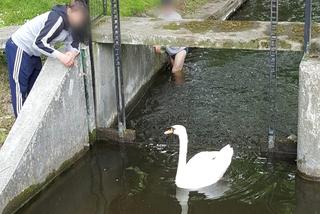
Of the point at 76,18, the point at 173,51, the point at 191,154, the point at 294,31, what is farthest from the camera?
the point at 173,51

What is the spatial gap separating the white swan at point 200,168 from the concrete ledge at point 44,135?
4.80 ft

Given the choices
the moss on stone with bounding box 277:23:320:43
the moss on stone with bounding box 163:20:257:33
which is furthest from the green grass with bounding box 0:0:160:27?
the moss on stone with bounding box 277:23:320:43

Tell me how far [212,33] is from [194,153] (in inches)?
66.9

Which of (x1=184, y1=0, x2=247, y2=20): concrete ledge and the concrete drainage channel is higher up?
(x1=184, y1=0, x2=247, y2=20): concrete ledge

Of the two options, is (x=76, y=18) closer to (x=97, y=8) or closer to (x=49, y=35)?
(x=49, y=35)

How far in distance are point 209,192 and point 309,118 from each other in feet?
5.00

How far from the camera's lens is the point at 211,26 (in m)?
9.45

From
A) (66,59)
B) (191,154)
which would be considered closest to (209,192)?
(191,154)

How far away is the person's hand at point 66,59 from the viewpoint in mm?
8484

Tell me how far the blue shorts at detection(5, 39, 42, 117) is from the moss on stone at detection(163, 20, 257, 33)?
6.65ft

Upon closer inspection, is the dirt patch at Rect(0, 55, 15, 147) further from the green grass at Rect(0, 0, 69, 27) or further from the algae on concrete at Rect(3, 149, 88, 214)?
the green grass at Rect(0, 0, 69, 27)

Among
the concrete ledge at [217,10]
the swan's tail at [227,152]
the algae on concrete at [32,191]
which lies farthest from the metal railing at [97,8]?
the concrete ledge at [217,10]

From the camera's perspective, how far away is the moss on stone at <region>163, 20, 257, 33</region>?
926 cm

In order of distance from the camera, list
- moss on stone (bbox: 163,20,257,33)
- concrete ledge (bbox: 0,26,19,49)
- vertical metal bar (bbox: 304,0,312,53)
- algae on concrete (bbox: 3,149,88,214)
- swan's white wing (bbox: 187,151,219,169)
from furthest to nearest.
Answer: concrete ledge (bbox: 0,26,19,49)
moss on stone (bbox: 163,20,257,33)
swan's white wing (bbox: 187,151,219,169)
vertical metal bar (bbox: 304,0,312,53)
algae on concrete (bbox: 3,149,88,214)
